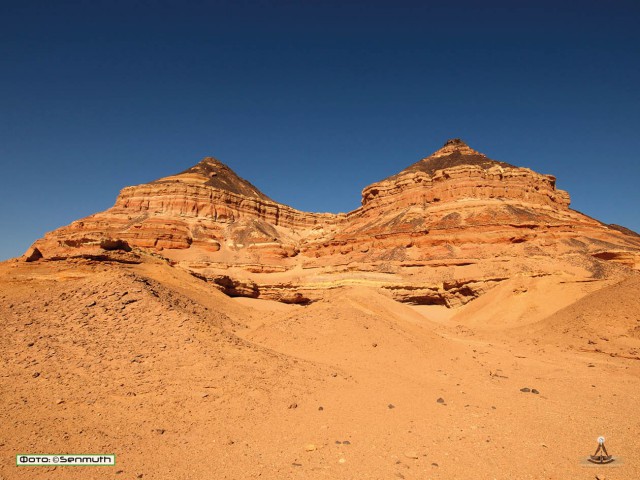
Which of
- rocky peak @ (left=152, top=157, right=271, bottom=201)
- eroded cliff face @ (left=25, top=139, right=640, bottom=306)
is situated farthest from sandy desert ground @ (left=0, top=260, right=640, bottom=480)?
rocky peak @ (left=152, top=157, right=271, bottom=201)

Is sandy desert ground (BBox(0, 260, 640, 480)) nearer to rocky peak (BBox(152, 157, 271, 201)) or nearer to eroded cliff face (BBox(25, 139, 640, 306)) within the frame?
eroded cliff face (BBox(25, 139, 640, 306))

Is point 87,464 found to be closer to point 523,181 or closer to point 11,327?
point 11,327

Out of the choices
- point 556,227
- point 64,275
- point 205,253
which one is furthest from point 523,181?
point 64,275

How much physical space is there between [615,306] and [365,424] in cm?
1262

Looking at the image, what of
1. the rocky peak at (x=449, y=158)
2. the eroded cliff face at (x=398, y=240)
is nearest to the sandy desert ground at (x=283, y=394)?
the eroded cliff face at (x=398, y=240)

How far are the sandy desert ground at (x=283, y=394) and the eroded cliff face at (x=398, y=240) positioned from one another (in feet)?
22.9

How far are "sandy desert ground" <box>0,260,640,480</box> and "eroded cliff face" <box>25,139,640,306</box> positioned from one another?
22.9ft

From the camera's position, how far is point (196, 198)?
47000 millimetres

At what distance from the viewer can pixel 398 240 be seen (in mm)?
30109

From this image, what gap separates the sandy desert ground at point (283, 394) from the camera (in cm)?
440

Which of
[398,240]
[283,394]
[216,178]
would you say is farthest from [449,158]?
[283,394]

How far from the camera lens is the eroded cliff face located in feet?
76.2

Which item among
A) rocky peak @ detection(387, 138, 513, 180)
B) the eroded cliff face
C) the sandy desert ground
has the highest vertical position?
rocky peak @ detection(387, 138, 513, 180)

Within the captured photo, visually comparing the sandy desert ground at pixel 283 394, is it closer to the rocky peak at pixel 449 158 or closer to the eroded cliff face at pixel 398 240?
the eroded cliff face at pixel 398 240
